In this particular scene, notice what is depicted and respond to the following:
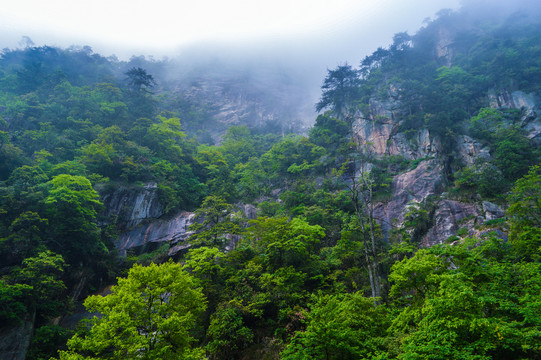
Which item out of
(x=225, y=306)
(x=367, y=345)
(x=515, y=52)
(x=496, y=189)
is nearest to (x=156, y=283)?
(x=225, y=306)

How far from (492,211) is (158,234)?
25102mm

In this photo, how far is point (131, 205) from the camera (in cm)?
2283

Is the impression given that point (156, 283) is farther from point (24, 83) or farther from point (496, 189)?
point (24, 83)

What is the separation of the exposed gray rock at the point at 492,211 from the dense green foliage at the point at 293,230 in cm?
76

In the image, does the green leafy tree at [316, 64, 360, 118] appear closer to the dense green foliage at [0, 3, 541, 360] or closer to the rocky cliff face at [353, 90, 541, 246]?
the dense green foliage at [0, 3, 541, 360]

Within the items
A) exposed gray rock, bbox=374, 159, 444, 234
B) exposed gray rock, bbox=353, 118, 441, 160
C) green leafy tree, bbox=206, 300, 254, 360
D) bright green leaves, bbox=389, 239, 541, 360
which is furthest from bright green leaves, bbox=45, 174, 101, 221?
exposed gray rock, bbox=353, 118, 441, 160

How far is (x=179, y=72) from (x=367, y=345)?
3004 inches

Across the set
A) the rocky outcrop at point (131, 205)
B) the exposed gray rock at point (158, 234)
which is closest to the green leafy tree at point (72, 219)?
the exposed gray rock at point (158, 234)

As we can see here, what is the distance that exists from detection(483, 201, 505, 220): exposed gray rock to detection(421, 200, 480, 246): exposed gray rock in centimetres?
63

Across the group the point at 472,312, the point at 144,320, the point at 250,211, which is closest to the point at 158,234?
the point at 250,211

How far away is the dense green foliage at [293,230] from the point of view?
8031 mm

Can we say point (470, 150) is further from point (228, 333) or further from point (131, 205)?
point (131, 205)

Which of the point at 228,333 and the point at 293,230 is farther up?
the point at 293,230

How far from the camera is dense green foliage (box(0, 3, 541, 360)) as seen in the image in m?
8.03
